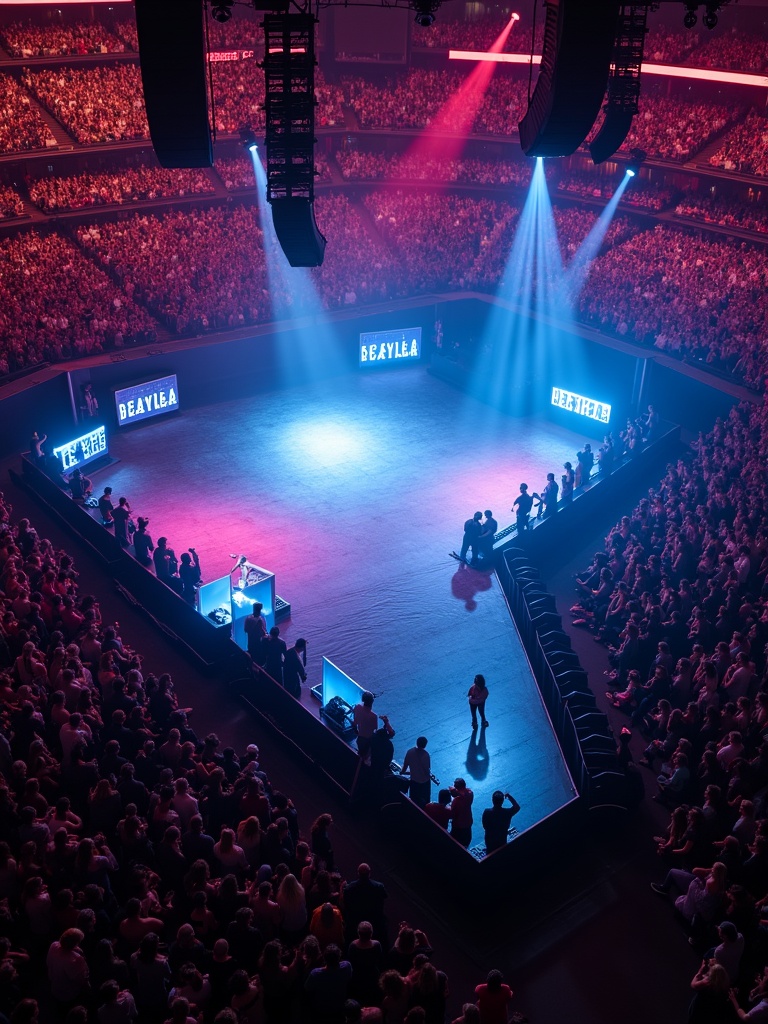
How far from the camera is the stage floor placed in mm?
14117

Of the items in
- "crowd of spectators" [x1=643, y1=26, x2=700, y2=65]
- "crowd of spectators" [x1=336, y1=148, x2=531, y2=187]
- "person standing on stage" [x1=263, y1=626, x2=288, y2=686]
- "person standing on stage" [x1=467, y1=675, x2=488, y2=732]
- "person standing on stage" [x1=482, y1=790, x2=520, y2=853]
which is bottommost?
"person standing on stage" [x1=482, y1=790, x2=520, y2=853]

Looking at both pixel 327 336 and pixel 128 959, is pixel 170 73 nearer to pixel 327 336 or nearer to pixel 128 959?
pixel 128 959

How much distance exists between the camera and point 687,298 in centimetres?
2602

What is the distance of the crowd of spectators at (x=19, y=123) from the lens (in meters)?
27.7

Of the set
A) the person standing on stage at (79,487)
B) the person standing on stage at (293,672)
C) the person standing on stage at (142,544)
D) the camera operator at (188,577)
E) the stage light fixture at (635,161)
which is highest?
the stage light fixture at (635,161)

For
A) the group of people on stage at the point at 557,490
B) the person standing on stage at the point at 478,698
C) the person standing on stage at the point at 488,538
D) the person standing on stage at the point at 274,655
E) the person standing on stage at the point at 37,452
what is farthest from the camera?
the person standing on stage at the point at 37,452

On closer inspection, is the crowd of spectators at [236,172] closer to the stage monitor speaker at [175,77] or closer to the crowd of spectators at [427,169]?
the crowd of spectators at [427,169]

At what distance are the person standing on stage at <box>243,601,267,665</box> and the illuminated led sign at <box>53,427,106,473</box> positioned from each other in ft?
26.8

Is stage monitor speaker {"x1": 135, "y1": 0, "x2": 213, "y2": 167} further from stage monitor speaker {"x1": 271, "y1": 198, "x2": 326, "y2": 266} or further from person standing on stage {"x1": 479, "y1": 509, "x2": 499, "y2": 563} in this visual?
person standing on stage {"x1": 479, "y1": 509, "x2": 499, "y2": 563}

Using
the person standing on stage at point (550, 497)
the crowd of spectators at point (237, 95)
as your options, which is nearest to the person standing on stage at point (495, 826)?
the person standing on stage at point (550, 497)

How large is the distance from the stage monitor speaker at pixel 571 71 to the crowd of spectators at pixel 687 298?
14036mm

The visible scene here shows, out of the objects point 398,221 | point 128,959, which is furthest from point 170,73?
point 398,221

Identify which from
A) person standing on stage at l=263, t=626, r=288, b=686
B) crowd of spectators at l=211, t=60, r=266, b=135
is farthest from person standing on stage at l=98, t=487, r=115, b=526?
A: crowd of spectators at l=211, t=60, r=266, b=135

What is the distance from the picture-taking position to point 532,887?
10781 mm
